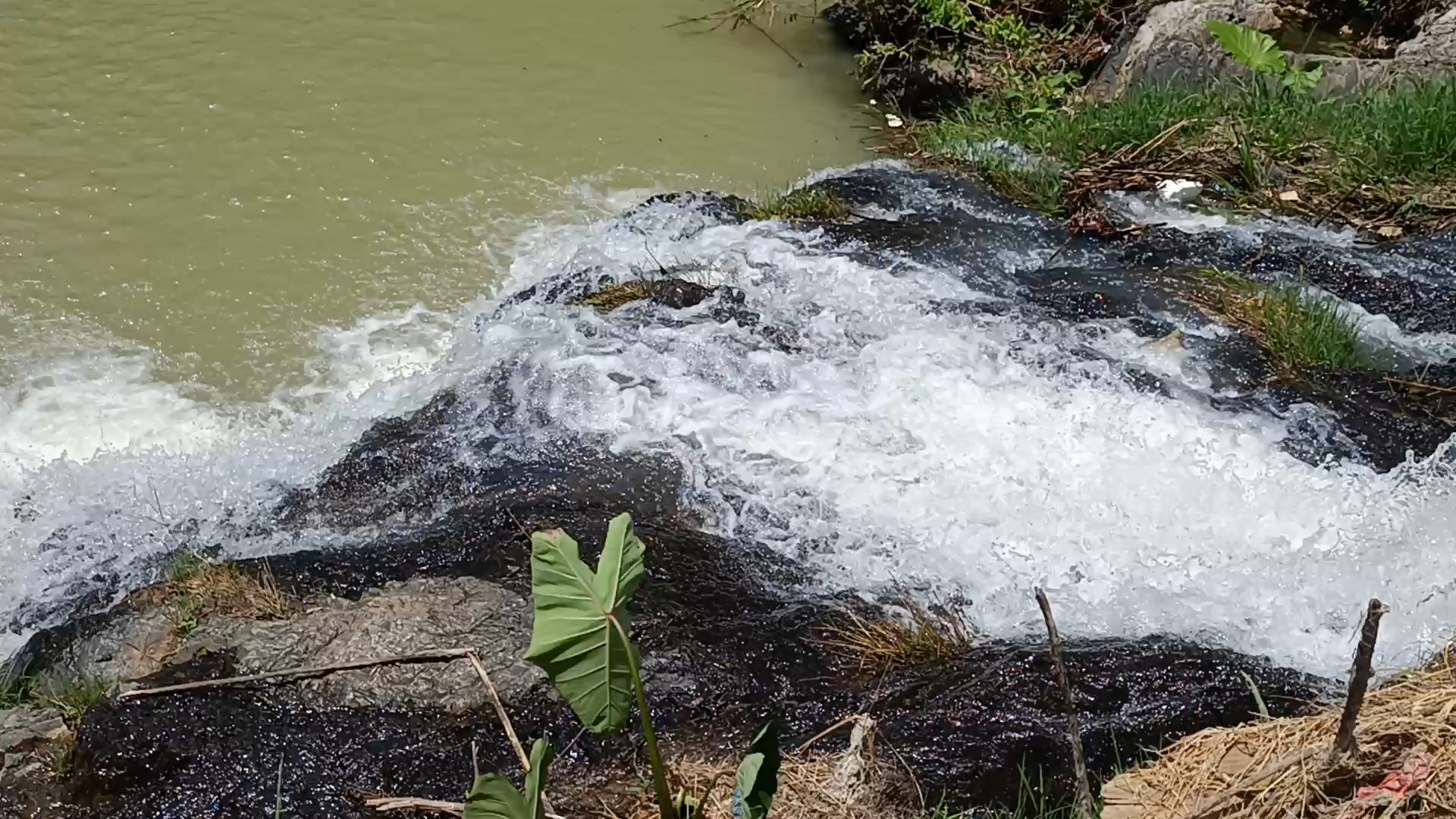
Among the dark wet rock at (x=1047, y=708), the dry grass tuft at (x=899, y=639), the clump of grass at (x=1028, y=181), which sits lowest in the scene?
the dry grass tuft at (x=899, y=639)

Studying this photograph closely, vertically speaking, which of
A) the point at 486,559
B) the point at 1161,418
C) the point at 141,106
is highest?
the point at 141,106

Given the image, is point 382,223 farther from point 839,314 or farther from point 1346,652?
point 1346,652

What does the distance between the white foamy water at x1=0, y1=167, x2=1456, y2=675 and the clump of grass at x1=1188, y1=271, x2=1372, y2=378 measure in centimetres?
34

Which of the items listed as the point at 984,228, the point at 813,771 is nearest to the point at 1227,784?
the point at 813,771

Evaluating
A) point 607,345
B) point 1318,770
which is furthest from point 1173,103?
point 1318,770

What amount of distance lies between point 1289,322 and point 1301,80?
77.0 inches

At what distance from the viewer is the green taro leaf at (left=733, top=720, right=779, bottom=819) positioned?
2.05 m

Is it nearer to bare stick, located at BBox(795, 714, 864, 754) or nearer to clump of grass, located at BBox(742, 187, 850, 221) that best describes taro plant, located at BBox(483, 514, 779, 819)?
bare stick, located at BBox(795, 714, 864, 754)

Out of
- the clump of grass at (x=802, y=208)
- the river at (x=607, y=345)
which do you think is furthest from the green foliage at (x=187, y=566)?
the clump of grass at (x=802, y=208)

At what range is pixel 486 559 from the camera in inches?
150

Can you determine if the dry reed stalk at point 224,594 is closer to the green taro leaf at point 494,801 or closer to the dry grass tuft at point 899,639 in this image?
the dry grass tuft at point 899,639

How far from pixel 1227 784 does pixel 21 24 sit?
7.76 metres

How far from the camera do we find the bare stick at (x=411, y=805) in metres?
2.46

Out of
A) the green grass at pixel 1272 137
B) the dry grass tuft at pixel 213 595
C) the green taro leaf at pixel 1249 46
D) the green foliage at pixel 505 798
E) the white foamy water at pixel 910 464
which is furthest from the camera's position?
the green taro leaf at pixel 1249 46
